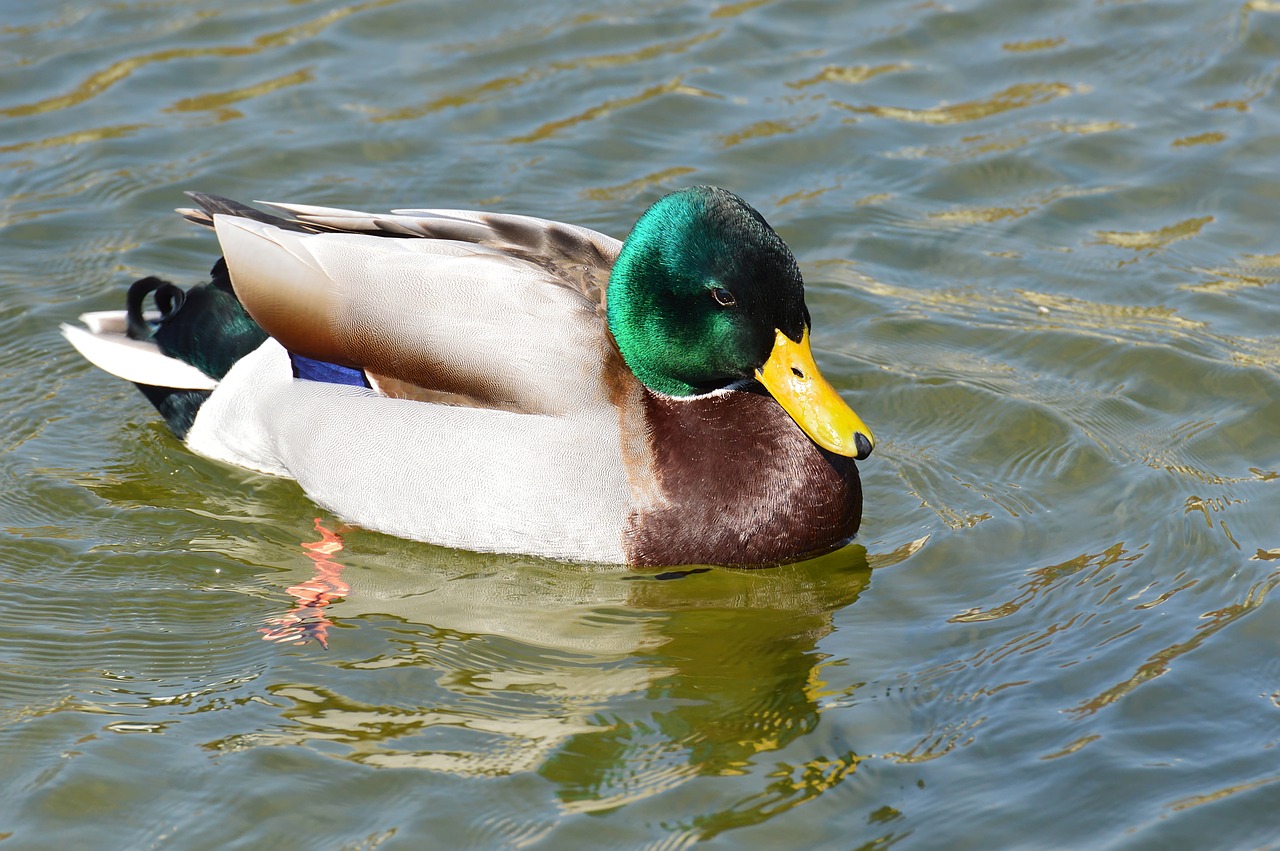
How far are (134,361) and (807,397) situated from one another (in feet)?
8.94

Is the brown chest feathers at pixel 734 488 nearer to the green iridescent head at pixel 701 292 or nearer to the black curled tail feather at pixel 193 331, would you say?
the green iridescent head at pixel 701 292

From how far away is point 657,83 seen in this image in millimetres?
9156

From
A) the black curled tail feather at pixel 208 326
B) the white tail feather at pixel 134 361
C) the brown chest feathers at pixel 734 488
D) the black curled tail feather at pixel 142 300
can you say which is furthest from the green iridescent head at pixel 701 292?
the black curled tail feather at pixel 142 300

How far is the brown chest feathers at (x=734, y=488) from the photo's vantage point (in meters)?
5.60

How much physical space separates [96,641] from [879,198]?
4.50 metres

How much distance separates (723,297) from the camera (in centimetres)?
538

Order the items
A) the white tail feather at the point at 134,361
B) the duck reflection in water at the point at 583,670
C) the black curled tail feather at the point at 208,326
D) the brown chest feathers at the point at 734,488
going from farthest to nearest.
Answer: the white tail feather at the point at 134,361 → the black curled tail feather at the point at 208,326 → the brown chest feathers at the point at 734,488 → the duck reflection in water at the point at 583,670

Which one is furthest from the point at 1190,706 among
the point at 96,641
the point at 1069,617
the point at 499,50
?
the point at 499,50

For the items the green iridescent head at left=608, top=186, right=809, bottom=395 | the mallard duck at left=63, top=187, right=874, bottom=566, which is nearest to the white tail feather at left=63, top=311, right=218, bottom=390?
the mallard duck at left=63, top=187, right=874, bottom=566

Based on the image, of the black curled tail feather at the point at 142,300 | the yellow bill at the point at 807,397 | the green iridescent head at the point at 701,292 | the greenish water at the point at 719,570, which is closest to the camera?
the greenish water at the point at 719,570

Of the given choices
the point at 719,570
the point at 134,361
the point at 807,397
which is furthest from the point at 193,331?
the point at 807,397

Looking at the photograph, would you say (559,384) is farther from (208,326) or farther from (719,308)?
(208,326)

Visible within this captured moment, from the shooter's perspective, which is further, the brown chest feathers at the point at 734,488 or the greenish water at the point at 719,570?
the brown chest feathers at the point at 734,488

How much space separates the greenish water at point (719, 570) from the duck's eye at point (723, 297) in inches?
40.3
